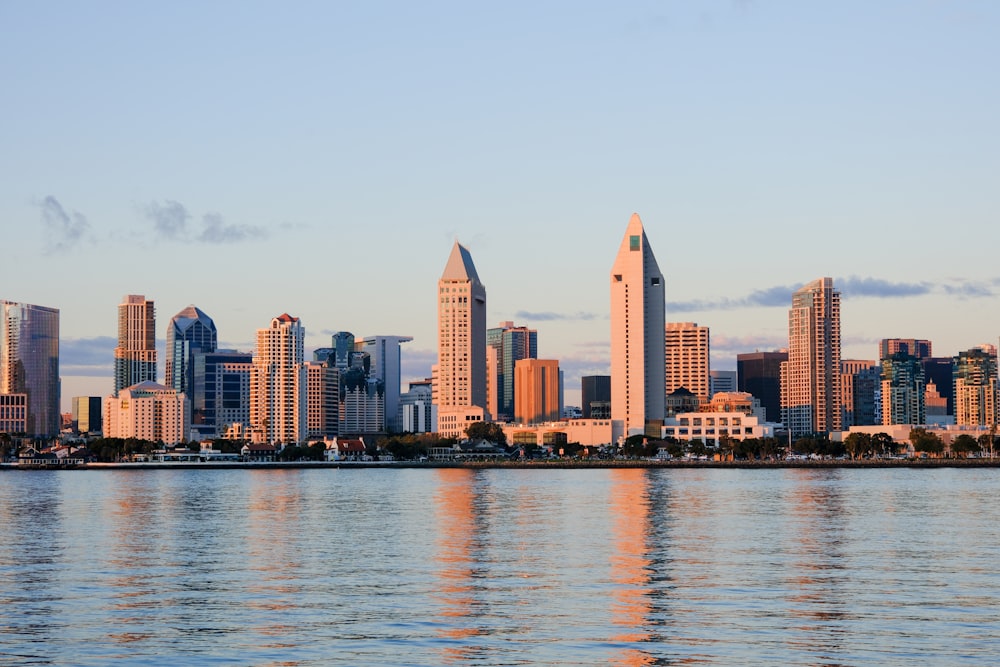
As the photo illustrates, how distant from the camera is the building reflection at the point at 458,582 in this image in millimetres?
40531

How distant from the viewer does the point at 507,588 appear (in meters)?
52.9

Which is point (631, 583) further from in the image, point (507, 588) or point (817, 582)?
point (817, 582)

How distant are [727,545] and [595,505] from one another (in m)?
42.2

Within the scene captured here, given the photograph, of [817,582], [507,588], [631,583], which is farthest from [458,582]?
[817,582]

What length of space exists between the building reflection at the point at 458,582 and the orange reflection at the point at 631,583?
14.6ft

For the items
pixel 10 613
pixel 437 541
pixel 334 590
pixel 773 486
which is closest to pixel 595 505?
pixel 437 541

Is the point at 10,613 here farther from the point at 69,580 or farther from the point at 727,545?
the point at 727,545

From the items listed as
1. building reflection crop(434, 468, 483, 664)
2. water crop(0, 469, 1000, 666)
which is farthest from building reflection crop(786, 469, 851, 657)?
building reflection crop(434, 468, 483, 664)

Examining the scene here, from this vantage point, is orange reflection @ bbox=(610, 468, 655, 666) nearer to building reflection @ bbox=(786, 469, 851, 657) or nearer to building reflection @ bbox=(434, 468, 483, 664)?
building reflection @ bbox=(434, 468, 483, 664)

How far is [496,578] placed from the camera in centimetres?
5625

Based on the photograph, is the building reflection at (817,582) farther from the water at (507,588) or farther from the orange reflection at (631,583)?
the orange reflection at (631,583)

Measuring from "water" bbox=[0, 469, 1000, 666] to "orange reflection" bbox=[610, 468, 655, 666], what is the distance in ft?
0.53

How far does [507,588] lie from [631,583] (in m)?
4.90

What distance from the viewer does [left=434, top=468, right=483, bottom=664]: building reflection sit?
133ft
